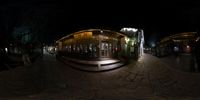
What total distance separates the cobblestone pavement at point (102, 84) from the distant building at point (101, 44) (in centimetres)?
297

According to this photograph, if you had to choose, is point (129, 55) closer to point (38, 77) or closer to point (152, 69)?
point (152, 69)

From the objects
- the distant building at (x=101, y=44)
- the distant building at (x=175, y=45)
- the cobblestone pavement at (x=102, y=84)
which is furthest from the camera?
the distant building at (x=175, y=45)

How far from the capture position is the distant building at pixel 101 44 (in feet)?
77.9

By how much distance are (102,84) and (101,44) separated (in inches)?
292

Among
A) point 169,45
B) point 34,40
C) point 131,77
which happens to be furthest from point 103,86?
point 34,40

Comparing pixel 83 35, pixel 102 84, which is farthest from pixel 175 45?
pixel 102 84

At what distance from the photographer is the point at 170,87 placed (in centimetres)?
1588

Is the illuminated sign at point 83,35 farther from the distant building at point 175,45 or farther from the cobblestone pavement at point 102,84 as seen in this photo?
the distant building at point 175,45

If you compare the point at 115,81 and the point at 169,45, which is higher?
the point at 169,45

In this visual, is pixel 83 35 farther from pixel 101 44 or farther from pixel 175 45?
pixel 175 45

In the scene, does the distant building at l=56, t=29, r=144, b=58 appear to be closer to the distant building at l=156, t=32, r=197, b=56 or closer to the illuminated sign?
Result: the illuminated sign

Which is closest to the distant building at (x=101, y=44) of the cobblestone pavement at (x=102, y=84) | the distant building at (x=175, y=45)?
the cobblestone pavement at (x=102, y=84)

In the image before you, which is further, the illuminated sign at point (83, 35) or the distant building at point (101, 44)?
the distant building at point (101, 44)

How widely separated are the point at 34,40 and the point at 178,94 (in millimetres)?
25767
